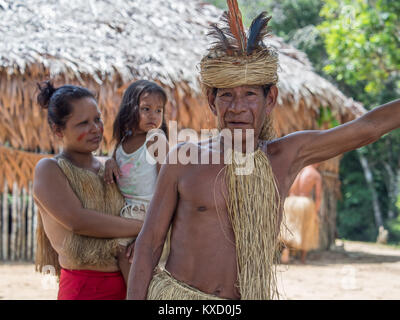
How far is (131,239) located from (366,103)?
14.2 meters

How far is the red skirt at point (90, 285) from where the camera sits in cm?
249

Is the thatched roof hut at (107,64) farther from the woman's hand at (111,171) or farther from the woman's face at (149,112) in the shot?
the woman's hand at (111,171)

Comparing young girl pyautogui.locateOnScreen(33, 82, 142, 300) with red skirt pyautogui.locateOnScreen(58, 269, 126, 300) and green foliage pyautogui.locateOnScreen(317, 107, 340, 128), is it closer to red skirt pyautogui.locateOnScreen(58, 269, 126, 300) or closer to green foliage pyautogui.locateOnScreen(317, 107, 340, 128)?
red skirt pyautogui.locateOnScreen(58, 269, 126, 300)

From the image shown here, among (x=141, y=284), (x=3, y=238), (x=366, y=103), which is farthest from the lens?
(x=366, y=103)

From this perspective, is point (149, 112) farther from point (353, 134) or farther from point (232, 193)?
point (353, 134)

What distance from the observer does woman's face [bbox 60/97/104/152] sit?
2.57 m

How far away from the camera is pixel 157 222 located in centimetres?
197

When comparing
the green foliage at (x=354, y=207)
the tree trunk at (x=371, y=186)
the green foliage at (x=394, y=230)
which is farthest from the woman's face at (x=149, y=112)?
the green foliage at (x=354, y=207)

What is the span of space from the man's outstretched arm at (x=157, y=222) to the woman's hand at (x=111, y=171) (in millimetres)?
753

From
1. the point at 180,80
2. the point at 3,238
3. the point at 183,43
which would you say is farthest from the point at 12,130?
the point at 183,43

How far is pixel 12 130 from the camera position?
7.24 meters

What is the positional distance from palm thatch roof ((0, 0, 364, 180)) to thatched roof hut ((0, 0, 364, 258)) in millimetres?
13

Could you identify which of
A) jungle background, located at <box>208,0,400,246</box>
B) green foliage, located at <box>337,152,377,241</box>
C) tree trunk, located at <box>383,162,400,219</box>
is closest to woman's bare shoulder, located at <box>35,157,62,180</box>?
jungle background, located at <box>208,0,400,246</box>
